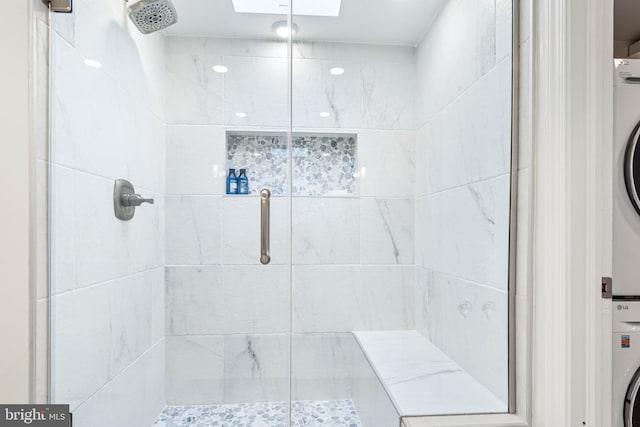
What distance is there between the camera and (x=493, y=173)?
4.66 feet

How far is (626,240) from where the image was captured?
1271 millimetres

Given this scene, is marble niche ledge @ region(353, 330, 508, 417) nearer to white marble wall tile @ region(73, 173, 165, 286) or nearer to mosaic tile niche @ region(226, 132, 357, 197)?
mosaic tile niche @ region(226, 132, 357, 197)

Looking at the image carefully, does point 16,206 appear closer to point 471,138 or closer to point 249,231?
point 249,231

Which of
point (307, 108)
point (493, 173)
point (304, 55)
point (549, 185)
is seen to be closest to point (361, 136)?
point (307, 108)

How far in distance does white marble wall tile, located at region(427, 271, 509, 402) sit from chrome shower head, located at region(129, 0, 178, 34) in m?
1.48

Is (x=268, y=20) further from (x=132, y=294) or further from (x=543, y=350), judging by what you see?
(x=543, y=350)

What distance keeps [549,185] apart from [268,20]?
3.97 feet

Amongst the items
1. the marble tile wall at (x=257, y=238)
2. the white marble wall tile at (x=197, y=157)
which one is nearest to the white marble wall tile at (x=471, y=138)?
the marble tile wall at (x=257, y=238)

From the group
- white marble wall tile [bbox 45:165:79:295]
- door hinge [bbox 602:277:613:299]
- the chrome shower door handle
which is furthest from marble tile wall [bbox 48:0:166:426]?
door hinge [bbox 602:277:613:299]

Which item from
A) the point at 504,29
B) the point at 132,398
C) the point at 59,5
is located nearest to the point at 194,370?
the point at 132,398

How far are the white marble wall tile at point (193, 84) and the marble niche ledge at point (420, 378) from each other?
1112 millimetres

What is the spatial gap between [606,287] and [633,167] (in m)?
0.43

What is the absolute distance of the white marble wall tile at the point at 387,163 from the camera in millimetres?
1588

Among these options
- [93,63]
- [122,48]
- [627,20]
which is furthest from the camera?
[627,20]
